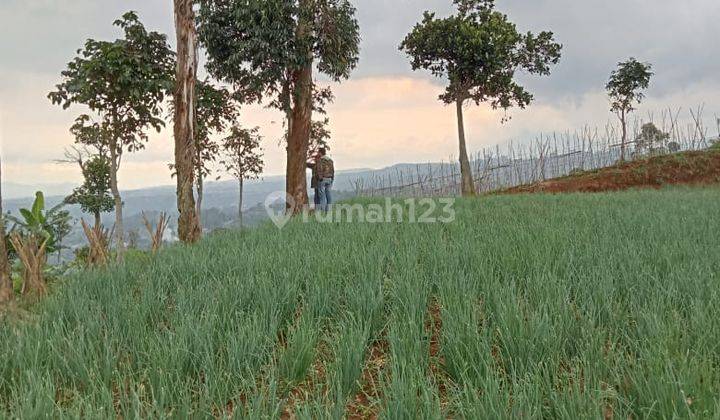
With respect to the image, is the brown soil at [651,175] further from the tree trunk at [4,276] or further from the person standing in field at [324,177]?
the tree trunk at [4,276]

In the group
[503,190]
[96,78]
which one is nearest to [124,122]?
[96,78]

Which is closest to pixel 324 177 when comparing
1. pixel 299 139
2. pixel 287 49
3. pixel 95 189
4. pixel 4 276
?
pixel 299 139

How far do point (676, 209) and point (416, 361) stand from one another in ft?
24.7

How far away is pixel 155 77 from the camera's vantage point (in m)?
10.4

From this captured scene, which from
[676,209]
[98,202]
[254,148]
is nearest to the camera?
[676,209]

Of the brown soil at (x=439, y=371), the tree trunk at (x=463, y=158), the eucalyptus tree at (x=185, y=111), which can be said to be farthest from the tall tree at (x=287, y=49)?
the brown soil at (x=439, y=371)

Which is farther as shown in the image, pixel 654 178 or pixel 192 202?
pixel 654 178

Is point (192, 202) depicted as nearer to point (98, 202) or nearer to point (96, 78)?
point (96, 78)

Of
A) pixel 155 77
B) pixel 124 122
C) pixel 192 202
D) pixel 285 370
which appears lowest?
pixel 285 370

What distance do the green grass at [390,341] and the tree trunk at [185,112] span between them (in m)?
3.42

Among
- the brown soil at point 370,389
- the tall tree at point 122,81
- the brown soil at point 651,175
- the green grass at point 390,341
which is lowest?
the brown soil at point 370,389

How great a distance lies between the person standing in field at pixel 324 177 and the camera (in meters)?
10.9

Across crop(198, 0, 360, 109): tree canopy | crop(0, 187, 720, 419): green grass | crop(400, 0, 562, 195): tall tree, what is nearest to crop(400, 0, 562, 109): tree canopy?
crop(400, 0, 562, 195): tall tree

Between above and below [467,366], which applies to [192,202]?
above
